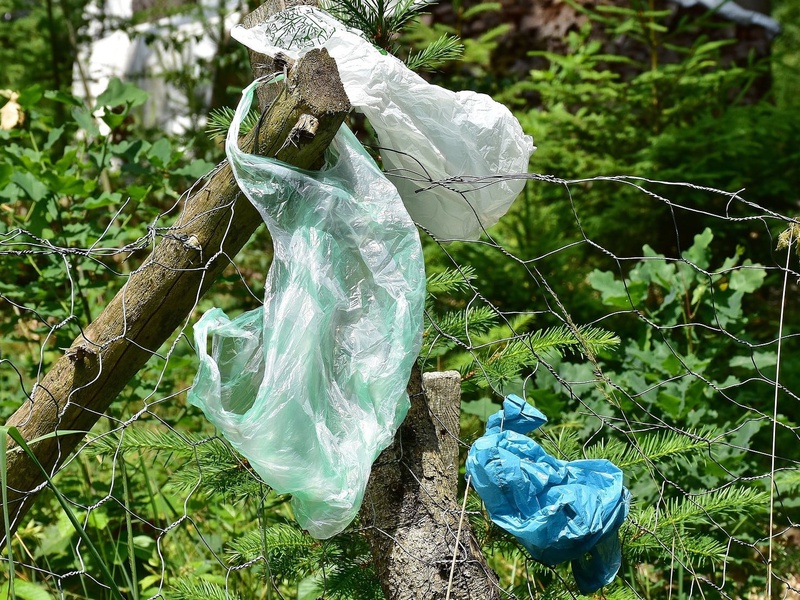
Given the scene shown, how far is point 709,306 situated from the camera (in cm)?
244

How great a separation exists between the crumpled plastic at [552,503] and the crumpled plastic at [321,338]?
7.6 inches

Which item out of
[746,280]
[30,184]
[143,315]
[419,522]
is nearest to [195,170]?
[30,184]

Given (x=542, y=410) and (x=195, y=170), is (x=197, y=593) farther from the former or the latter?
(x=195, y=170)

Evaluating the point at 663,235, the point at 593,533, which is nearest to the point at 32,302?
the point at 593,533

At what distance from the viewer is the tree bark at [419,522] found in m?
1.35

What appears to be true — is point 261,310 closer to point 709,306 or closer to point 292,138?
point 292,138

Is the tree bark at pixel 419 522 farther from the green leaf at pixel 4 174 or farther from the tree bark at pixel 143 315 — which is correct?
the green leaf at pixel 4 174

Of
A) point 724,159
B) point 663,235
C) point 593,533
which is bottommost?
point 663,235

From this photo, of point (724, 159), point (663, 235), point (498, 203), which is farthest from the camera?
point (663, 235)

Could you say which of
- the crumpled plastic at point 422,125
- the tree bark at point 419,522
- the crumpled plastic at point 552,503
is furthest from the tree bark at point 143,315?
the crumpled plastic at point 552,503

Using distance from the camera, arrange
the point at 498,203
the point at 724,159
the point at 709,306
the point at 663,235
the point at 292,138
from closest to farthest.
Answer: the point at 292,138, the point at 498,203, the point at 709,306, the point at 724,159, the point at 663,235

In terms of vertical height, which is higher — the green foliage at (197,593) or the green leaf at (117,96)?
the green leaf at (117,96)

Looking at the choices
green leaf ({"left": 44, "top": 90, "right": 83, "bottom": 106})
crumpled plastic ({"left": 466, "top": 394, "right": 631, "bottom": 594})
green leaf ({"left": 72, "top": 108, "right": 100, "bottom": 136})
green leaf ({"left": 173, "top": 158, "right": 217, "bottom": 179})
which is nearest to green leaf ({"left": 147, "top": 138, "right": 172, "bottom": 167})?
green leaf ({"left": 173, "top": 158, "right": 217, "bottom": 179})

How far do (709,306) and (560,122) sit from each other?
63.7 inches
